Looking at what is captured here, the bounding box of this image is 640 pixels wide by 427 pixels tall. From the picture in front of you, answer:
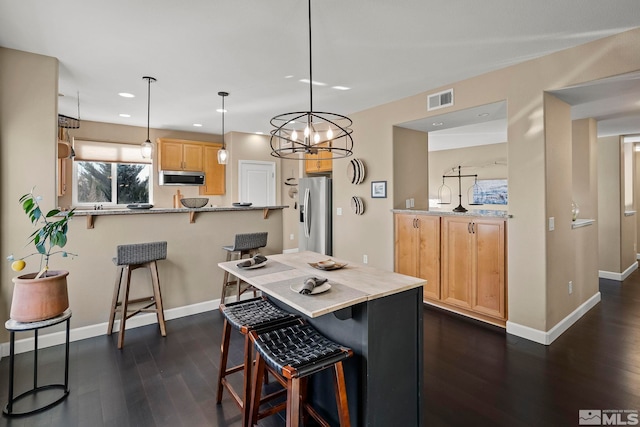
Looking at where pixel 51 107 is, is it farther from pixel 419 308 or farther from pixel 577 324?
pixel 577 324

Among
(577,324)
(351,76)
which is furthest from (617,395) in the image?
(351,76)

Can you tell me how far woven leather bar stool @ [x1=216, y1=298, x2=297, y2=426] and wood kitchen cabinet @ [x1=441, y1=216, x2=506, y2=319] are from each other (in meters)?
2.35

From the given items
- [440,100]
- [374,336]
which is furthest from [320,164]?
[374,336]

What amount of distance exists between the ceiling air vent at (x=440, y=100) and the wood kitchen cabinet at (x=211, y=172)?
4.27m

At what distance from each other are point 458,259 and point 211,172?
4.87m

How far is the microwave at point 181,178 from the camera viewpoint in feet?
19.0

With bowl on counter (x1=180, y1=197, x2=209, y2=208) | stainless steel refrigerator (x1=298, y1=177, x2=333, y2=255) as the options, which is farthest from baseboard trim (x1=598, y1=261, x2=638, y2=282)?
bowl on counter (x1=180, y1=197, x2=209, y2=208)

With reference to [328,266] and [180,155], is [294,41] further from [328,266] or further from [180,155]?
[180,155]

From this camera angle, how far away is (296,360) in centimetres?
146

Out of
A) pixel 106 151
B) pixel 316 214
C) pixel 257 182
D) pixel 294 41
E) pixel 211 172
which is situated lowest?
pixel 316 214

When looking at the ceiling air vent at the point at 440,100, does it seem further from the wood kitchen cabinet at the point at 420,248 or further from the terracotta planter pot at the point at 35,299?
the terracotta planter pot at the point at 35,299

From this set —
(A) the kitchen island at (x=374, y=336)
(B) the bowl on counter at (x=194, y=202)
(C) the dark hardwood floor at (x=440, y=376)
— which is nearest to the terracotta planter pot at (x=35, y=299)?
(C) the dark hardwood floor at (x=440, y=376)

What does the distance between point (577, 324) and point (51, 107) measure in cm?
558

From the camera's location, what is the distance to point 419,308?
1772mm
